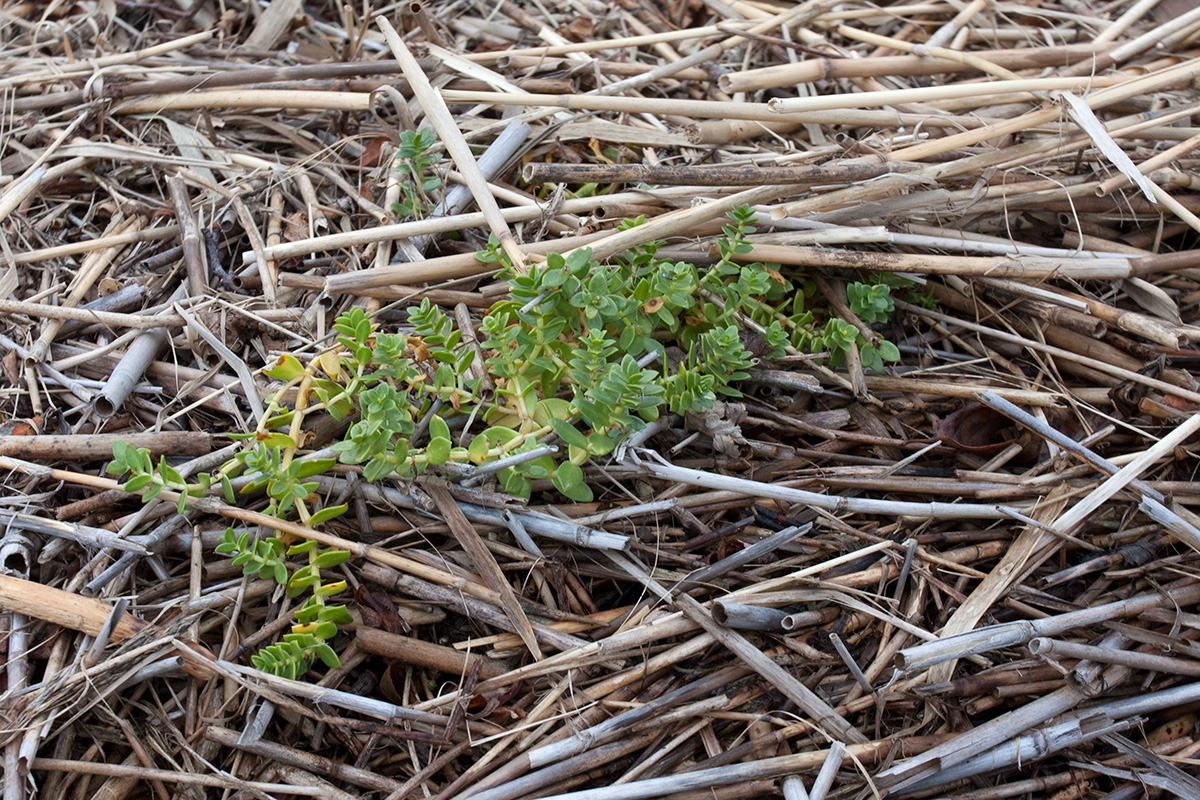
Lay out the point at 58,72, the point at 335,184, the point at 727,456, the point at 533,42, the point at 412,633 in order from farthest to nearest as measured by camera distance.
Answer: the point at 533,42 < the point at 58,72 < the point at 335,184 < the point at 727,456 < the point at 412,633

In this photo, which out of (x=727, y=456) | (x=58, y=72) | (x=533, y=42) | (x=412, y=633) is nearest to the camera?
(x=412, y=633)

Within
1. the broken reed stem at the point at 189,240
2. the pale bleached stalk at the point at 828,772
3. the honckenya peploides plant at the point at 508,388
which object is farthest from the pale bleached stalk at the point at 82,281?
the pale bleached stalk at the point at 828,772

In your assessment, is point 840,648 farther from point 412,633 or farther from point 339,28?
point 339,28

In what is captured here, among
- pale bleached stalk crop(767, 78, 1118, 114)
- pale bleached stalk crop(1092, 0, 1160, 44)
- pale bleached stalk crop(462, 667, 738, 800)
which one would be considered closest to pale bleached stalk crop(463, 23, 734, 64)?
pale bleached stalk crop(767, 78, 1118, 114)

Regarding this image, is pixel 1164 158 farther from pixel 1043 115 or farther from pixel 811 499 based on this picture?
pixel 811 499

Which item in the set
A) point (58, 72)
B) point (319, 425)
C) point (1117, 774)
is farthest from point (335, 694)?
point (58, 72)

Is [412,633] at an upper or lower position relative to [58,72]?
lower

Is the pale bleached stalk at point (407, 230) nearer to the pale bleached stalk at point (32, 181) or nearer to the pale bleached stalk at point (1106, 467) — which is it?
the pale bleached stalk at point (32, 181)

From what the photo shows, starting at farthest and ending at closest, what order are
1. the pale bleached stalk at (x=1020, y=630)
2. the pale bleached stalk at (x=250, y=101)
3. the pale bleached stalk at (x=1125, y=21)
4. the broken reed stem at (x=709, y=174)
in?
the pale bleached stalk at (x=1125, y=21) → the pale bleached stalk at (x=250, y=101) → the broken reed stem at (x=709, y=174) → the pale bleached stalk at (x=1020, y=630)
